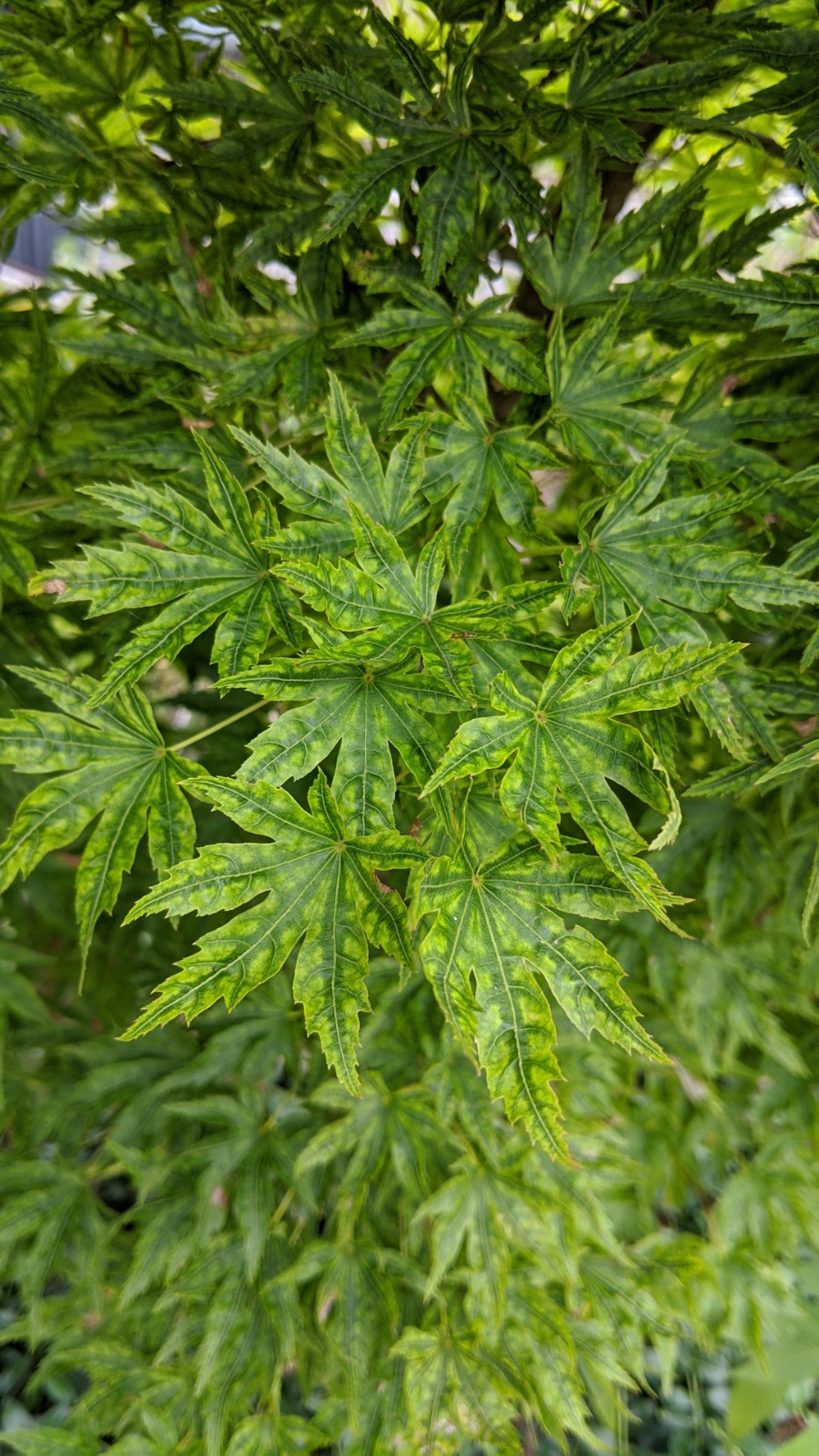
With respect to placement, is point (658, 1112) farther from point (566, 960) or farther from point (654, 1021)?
point (566, 960)

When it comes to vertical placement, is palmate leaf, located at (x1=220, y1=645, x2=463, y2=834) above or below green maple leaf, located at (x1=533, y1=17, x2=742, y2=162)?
below

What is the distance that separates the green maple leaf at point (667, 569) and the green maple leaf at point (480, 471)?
0.10m

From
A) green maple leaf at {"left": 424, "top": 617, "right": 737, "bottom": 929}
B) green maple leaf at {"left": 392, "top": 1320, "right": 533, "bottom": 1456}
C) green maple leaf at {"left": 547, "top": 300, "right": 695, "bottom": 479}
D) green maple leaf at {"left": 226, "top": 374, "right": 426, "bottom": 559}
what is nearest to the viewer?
green maple leaf at {"left": 424, "top": 617, "right": 737, "bottom": 929}

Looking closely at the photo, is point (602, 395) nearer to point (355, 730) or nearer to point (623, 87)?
point (623, 87)

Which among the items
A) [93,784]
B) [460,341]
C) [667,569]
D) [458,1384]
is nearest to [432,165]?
[460,341]

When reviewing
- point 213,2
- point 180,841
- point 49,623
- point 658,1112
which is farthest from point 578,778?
point 658,1112

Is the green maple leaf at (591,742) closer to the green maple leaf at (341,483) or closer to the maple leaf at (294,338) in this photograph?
the green maple leaf at (341,483)

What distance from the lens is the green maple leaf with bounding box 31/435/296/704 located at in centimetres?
86

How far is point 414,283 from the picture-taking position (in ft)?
3.33

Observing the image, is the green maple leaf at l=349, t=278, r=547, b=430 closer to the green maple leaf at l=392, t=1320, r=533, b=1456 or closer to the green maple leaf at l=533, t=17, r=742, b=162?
the green maple leaf at l=533, t=17, r=742, b=162

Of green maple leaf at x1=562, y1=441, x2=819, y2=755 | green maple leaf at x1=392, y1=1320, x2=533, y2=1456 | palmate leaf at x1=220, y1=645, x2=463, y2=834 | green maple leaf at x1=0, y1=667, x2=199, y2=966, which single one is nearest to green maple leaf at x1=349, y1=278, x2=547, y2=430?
green maple leaf at x1=562, y1=441, x2=819, y2=755

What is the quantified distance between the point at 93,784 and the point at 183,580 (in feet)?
0.89

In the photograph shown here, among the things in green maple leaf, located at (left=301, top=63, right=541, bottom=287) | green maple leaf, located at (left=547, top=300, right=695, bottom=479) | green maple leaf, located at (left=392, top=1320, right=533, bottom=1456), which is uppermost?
green maple leaf, located at (left=301, top=63, right=541, bottom=287)

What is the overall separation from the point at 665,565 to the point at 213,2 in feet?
3.11
